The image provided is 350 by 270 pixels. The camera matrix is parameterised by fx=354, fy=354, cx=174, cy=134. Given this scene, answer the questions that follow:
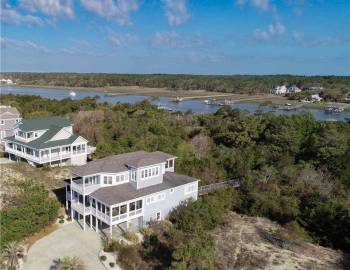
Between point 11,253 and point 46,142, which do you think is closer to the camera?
point 11,253

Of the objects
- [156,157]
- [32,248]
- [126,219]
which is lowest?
[32,248]

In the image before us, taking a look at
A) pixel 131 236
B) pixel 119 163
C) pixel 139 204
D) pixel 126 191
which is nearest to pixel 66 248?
Answer: pixel 131 236

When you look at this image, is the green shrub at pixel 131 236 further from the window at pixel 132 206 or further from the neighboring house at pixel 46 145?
the neighboring house at pixel 46 145

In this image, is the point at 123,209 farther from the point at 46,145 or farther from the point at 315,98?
the point at 315,98

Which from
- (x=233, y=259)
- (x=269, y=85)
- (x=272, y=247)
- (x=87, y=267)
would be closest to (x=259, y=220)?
(x=272, y=247)

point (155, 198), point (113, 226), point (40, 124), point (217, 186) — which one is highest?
point (40, 124)

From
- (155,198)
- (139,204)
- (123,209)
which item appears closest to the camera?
(123,209)

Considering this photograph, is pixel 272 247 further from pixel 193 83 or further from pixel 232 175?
pixel 193 83
